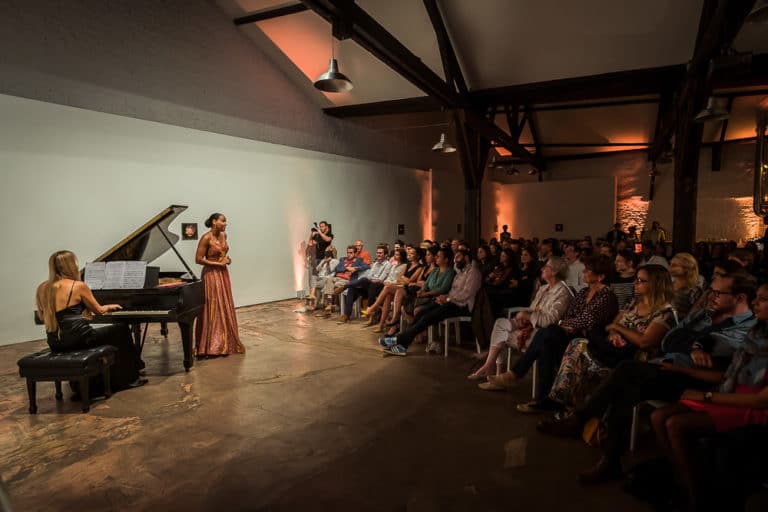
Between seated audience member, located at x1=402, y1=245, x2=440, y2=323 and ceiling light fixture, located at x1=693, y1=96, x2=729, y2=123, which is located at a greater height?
ceiling light fixture, located at x1=693, y1=96, x2=729, y2=123

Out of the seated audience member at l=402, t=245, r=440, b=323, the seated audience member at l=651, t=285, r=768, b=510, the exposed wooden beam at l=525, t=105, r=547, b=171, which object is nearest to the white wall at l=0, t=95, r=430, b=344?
the seated audience member at l=402, t=245, r=440, b=323

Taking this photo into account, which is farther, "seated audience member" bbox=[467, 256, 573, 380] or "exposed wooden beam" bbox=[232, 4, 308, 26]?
"exposed wooden beam" bbox=[232, 4, 308, 26]

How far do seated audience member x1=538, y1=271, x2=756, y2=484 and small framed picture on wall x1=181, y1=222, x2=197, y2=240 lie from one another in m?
5.91

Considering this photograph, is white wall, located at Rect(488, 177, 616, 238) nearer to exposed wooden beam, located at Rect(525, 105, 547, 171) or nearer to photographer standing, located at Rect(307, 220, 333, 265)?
exposed wooden beam, located at Rect(525, 105, 547, 171)

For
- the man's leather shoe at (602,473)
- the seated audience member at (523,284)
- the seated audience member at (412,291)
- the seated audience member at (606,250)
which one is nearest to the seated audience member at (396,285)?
the seated audience member at (412,291)

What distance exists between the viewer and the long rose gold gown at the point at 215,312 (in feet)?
14.8

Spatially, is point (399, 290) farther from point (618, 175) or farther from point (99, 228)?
point (618, 175)

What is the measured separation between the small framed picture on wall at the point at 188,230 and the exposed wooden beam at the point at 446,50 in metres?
4.38

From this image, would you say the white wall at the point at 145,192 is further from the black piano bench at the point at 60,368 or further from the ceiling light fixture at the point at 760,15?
the ceiling light fixture at the point at 760,15

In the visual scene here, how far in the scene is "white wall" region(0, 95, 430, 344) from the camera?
16.8 ft

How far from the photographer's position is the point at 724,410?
196cm

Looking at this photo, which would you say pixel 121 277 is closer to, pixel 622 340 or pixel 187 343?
pixel 187 343

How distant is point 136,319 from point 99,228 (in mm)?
2691

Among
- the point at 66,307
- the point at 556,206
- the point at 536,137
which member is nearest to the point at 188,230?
the point at 66,307
